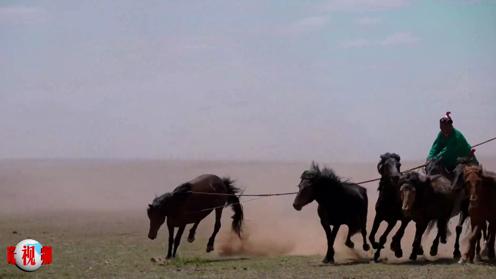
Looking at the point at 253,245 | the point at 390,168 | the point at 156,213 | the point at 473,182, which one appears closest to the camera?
the point at 473,182

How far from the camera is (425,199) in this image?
17406mm

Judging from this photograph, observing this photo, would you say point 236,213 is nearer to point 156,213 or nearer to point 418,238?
point 156,213

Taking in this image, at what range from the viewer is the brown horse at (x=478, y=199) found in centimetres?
1634

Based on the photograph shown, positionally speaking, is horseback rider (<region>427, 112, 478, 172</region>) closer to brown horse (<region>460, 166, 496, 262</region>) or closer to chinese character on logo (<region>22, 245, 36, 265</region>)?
brown horse (<region>460, 166, 496, 262</region>)

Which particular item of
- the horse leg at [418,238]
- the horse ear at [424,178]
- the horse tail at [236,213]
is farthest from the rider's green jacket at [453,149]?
the horse tail at [236,213]

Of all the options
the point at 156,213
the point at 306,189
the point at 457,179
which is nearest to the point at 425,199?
the point at 457,179

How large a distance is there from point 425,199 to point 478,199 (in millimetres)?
1307

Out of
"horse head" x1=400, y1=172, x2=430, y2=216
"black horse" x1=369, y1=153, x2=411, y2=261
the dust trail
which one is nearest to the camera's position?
"horse head" x1=400, y1=172, x2=430, y2=216

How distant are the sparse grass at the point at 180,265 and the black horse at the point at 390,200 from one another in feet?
1.74

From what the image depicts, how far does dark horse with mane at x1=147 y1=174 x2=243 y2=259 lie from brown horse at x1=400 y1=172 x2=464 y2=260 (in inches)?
208

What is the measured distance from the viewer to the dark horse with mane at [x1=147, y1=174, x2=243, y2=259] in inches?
792

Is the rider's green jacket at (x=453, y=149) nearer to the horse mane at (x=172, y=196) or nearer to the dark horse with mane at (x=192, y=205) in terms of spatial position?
the dark horse with mane at (x=192, y=205)

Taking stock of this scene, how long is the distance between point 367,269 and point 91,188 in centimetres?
4705

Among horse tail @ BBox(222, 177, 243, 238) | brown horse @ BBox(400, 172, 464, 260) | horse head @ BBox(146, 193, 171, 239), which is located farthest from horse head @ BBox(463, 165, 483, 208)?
horse head @ BBox(146, 193, 171, 239)
